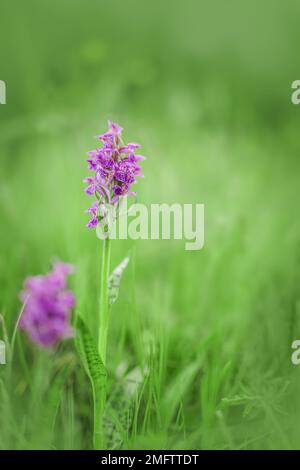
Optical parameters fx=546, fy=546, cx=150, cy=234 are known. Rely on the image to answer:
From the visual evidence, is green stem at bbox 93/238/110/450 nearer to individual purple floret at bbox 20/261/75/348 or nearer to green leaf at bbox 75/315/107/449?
green leaf at bbox 75/315/107/449

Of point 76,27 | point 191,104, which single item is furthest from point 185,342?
point 76,27

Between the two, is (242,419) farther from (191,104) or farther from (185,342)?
(191,104)

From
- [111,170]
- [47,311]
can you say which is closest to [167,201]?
[111,170]

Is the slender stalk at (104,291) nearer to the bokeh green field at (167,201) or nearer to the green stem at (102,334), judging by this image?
the green stem at (102,334)

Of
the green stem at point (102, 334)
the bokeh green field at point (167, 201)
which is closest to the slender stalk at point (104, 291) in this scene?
the green stem at point (102, 334)

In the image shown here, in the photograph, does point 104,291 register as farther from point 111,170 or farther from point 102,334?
point 111,170

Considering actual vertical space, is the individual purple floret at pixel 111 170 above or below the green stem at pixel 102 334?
above
